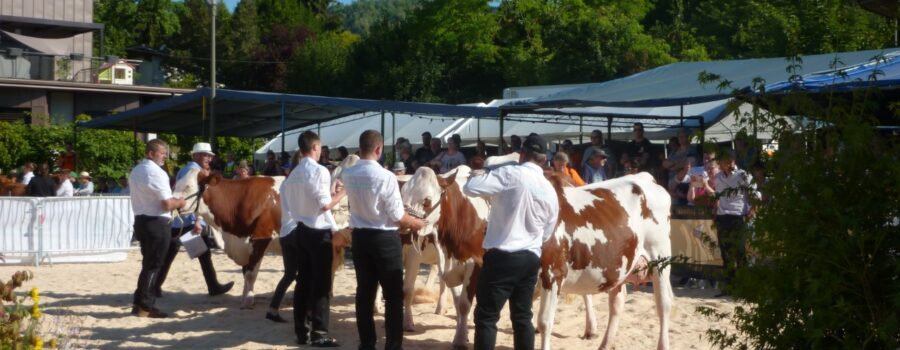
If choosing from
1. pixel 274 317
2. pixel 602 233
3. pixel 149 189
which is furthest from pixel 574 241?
pixel 149 189

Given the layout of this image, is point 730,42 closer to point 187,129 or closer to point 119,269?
point 187,129

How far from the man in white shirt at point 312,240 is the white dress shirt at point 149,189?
5.89 ft

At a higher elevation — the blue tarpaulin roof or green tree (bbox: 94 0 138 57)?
green tree (bbox: 94 0 138 57)

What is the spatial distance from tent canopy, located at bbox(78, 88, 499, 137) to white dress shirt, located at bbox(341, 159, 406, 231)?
31.6ft

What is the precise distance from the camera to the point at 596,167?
15.6 metres

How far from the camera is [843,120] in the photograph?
5.66 meters

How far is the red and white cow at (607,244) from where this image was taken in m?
8.85

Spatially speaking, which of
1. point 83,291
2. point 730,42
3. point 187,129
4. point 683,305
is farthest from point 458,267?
point 730,42

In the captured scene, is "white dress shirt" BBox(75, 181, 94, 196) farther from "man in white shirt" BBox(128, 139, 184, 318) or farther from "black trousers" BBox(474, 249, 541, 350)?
"black trousers" BBox(474, 249, 541, 350)

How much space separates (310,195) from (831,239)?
18.3 feet

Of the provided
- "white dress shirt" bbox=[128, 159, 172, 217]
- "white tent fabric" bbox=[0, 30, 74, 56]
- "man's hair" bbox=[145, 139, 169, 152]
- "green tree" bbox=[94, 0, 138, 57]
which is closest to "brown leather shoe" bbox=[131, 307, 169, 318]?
"white dress shirt" bbox=[128, 159, 172, 217]

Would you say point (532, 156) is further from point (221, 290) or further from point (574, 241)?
point (221, 290)

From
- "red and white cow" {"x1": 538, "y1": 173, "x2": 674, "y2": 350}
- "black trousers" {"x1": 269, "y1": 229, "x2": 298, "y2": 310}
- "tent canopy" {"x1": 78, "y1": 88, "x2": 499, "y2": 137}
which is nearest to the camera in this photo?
"red and white cow" {"x1": 538, "y1": 173, "x2": 674, "y2": 350}

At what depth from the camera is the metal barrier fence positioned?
18.3 meters
